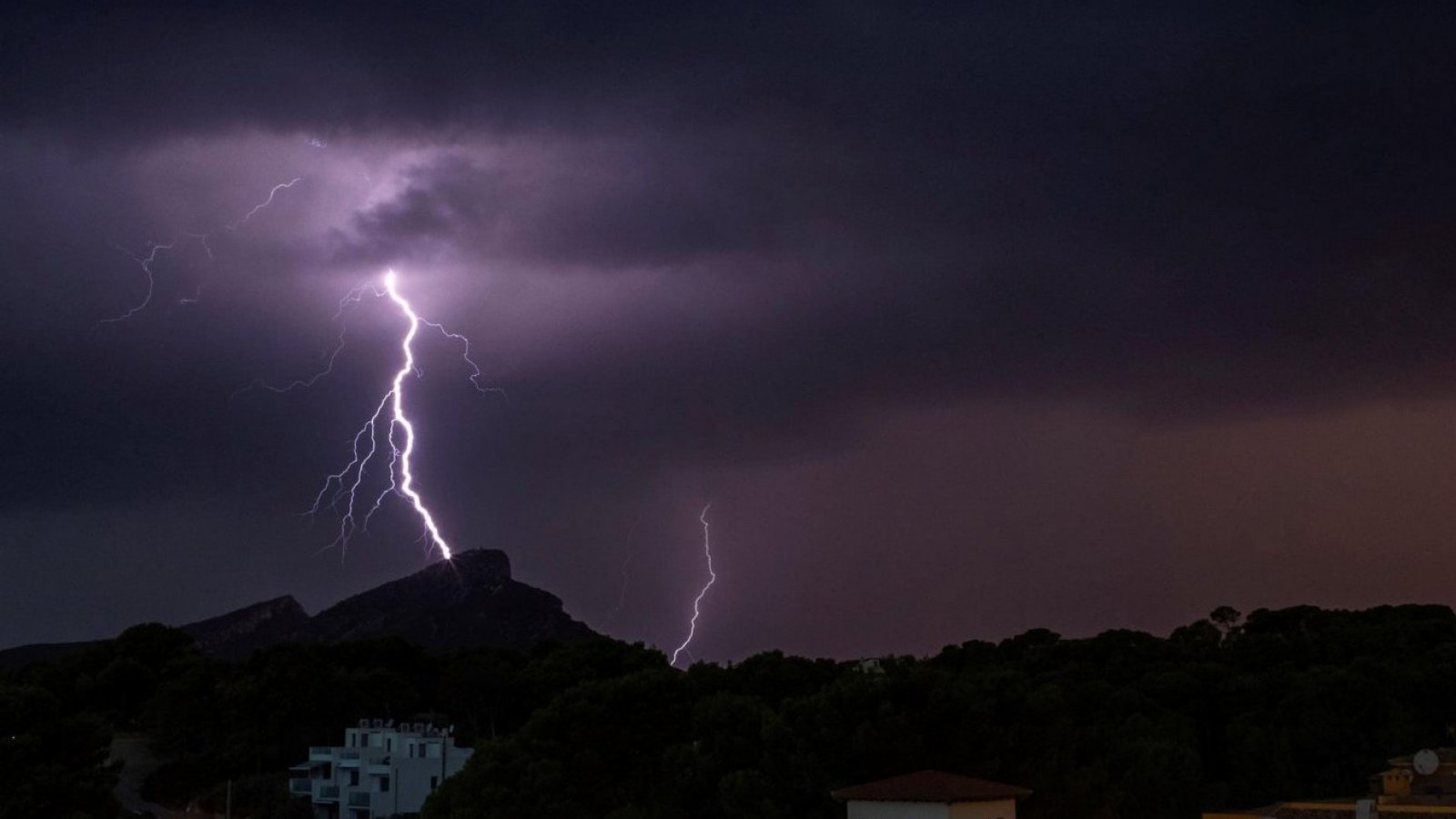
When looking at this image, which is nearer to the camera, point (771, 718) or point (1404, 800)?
point (1404, 800)

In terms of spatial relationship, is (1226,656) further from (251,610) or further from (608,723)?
(251,610)

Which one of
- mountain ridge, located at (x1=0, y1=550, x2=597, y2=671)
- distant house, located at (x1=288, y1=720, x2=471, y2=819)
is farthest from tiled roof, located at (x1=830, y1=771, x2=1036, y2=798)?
mountain ridge, located at (x1=0, y1=550, x2=597, y2=671)

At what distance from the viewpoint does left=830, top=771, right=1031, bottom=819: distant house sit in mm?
24844

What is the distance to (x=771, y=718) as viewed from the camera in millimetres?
35875

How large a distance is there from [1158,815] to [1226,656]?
17.1 metres

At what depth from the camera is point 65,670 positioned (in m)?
64.5

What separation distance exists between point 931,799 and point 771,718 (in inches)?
440

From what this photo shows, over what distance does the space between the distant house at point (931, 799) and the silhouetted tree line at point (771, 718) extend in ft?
19.2

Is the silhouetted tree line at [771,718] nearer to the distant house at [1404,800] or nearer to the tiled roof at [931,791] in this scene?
the distant house at [1404,800]

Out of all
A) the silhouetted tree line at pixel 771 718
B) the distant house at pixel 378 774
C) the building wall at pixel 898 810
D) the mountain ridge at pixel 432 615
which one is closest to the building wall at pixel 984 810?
the building wall at pixel 898 810

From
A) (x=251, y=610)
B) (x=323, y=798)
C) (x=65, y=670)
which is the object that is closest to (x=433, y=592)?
(x=251, y=610)

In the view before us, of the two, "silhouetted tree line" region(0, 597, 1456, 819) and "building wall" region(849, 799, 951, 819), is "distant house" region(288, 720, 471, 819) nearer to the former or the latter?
"silhouetted tree line" region(0, 597, 1456, 819)

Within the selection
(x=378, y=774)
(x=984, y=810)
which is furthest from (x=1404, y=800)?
(x=378, y=774)

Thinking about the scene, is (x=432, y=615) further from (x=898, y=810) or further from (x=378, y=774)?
(x=898, y=810)
